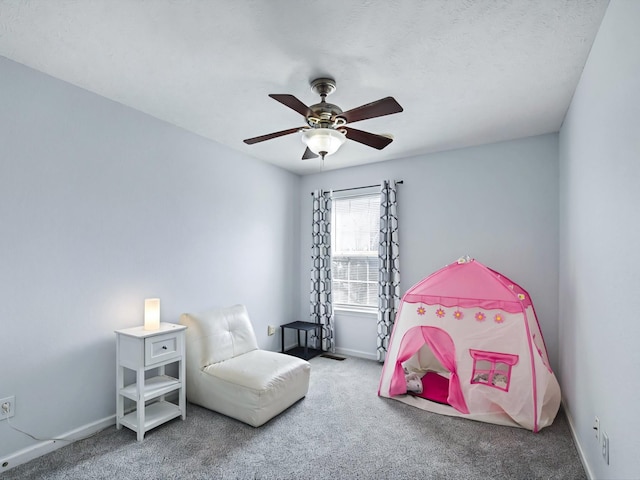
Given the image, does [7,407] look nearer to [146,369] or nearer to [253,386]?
[146,369]

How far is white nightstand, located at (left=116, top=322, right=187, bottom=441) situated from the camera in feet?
8.26

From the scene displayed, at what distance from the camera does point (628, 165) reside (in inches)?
57.9

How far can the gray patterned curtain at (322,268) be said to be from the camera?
4.68 metres

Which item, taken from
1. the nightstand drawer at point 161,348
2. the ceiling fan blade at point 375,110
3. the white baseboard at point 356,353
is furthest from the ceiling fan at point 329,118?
the white baseboard at point 356,353

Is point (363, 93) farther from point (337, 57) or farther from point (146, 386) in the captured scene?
point (146, 386)

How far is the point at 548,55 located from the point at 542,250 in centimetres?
199

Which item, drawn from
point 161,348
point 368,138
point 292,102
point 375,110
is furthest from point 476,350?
point 161,348

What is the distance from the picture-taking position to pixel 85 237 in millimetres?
2588

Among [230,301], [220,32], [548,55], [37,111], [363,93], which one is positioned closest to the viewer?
[220,32]

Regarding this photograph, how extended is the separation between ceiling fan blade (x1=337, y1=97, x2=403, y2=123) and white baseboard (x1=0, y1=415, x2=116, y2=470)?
9.49 feet

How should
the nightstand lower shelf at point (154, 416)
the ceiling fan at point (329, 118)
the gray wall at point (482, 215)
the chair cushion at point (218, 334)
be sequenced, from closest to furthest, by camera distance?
the ceiling fan at point (329, 118)
the nightstand lower shelf at point (154, 416)
the chair cushion at point (218, 334)
the gray wall at point (482, 215)

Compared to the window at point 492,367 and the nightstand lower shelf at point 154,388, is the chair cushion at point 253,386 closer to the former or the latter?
the nightstand lower shelf at point 154,388

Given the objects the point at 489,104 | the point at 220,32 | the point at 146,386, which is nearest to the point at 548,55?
the point at 489,104

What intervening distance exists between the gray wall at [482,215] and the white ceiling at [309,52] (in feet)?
1.96
